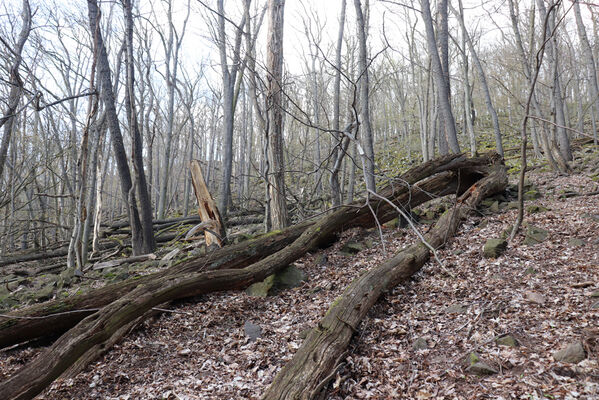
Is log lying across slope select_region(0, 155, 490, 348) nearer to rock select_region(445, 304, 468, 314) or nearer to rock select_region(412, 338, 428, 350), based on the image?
rock select_region(445, 304, 468, 314)

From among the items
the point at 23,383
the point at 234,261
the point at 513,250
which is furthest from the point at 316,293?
the point at 23,383

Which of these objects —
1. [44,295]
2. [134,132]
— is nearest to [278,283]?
[44,295]

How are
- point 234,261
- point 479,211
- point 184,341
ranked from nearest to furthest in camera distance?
point 184,341, point 234,261, point 479,211

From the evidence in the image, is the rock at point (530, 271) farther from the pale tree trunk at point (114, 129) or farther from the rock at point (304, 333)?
the pale tree trunk at point (114, 129)

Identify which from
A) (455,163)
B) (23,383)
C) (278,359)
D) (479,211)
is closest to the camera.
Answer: (23,383)

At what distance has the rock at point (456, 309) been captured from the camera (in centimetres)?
365

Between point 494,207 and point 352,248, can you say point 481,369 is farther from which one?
point 494,207

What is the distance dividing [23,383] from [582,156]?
14.7m

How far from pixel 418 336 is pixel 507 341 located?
0.78 meters

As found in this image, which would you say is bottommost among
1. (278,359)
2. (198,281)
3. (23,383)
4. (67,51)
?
(278,359)

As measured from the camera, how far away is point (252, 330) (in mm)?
3920

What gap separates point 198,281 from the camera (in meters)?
4.48

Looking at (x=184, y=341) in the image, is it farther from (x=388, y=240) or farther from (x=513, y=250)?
(x=513, y=250)

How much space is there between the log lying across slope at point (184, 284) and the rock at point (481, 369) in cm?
262
